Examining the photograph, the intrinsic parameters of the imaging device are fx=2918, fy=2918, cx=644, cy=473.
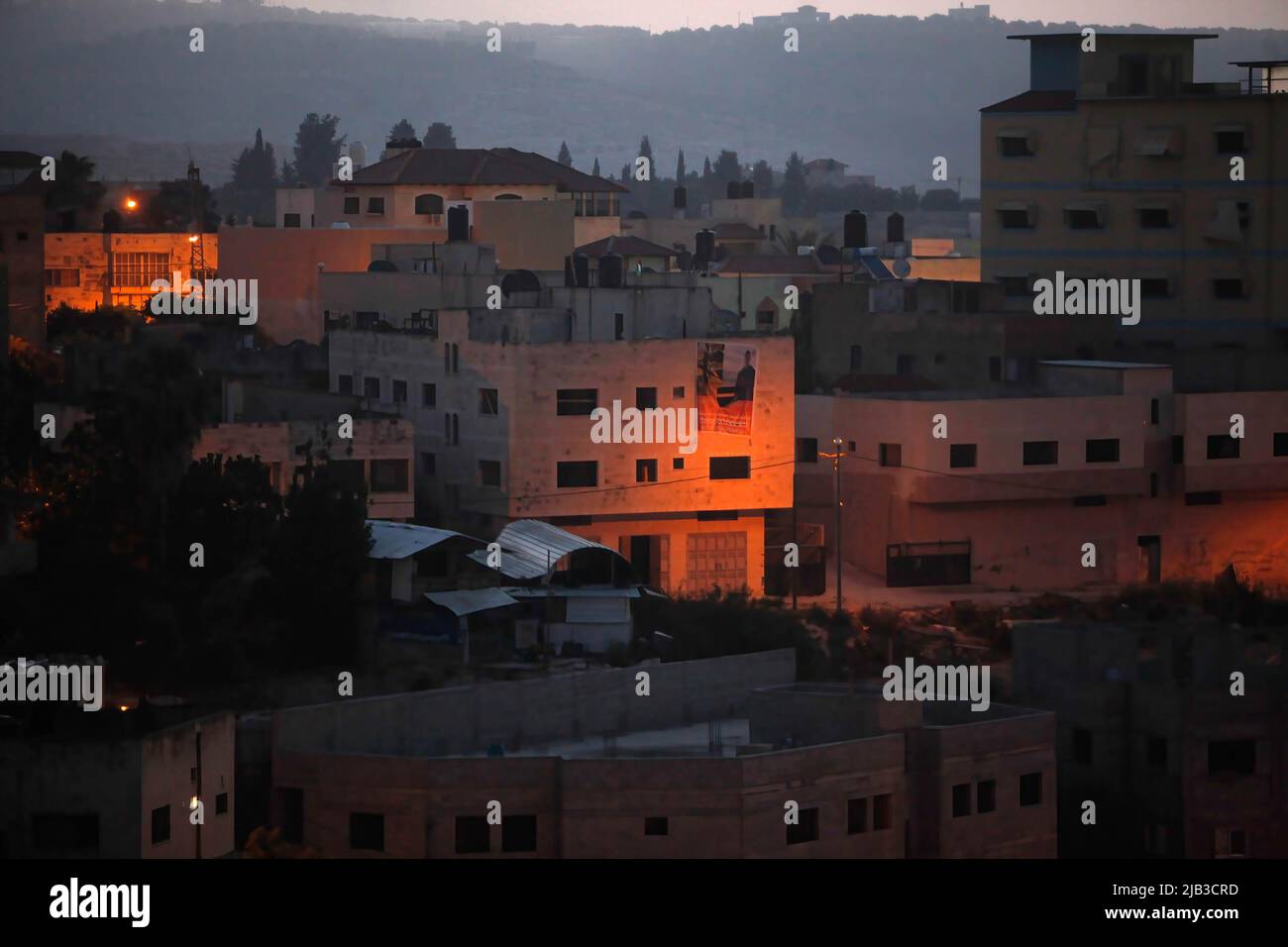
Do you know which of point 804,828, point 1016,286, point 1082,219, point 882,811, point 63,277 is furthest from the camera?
point 63,277

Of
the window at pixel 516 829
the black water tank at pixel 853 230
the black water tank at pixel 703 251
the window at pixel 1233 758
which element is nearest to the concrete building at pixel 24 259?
the black water tank at pixel 703 251

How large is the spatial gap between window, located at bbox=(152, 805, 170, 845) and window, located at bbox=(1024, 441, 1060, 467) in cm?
1925

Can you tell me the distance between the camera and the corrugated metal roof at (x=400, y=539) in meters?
34.3

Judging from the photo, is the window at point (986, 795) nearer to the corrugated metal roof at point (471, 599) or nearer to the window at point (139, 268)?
the corrugated metal roof at point (471, 599)

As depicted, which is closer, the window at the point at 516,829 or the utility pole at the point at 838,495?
the window at the point at 516,829

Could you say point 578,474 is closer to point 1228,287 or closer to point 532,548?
point 532,548

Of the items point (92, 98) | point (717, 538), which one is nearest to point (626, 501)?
point (717, 538)

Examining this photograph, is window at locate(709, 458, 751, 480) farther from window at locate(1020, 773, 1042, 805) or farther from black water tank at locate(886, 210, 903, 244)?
black water tank at locate(886, 210, 903, 244)

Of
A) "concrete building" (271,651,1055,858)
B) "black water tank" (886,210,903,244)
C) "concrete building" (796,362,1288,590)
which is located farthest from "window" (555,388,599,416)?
"black water tank" (886,210,903,244)

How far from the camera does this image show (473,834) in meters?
25.3

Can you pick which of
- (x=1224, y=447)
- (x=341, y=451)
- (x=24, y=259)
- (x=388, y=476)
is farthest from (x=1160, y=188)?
(x=24, y=259)

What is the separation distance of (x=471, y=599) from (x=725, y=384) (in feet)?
24.6

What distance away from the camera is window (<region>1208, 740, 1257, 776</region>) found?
2856 cm

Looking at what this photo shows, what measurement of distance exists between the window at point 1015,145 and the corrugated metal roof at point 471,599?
68.7 ft
